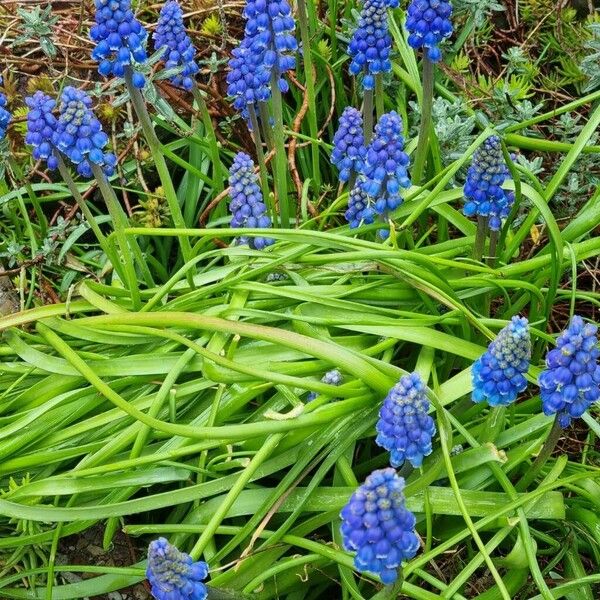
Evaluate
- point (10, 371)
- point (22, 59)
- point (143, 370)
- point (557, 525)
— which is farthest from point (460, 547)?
point (22, 59)

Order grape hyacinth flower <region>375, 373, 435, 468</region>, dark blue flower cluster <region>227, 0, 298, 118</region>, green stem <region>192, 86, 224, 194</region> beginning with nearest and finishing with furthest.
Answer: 1. grape hyacinth flower <region>375, 373, 435, 468</region>
2. dark blue flower cluster <region>227, 0, 298, 118</region>
3. green stem <region>192, 86, 224, 194</region>

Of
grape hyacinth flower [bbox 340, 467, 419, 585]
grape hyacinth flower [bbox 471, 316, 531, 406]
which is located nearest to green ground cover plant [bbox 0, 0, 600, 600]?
grape hyacinth flower [bbox 471, 316, 531, 406]

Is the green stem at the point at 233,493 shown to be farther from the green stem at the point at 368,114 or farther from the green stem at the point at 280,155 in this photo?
the green stem at the point at 368,114

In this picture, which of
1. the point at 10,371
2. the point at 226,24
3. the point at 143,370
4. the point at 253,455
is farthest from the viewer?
the point at 226,24

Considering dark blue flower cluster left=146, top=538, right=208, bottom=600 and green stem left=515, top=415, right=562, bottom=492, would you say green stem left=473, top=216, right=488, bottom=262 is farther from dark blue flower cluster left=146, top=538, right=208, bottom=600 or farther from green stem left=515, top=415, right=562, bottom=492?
dark blue flower cluster left=146, top=538, right=208, bottom=600

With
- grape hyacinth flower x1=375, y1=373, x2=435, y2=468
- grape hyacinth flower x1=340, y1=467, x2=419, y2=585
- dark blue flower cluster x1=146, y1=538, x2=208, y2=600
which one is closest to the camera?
grape hyacinth flower x1=340, y1=467, x2=419, y2=585

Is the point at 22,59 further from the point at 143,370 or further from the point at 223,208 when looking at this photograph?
the point at 143,370

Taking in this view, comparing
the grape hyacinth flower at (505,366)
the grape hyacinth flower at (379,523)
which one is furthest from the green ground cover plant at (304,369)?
the grape hyacinth flower at (379,523)
